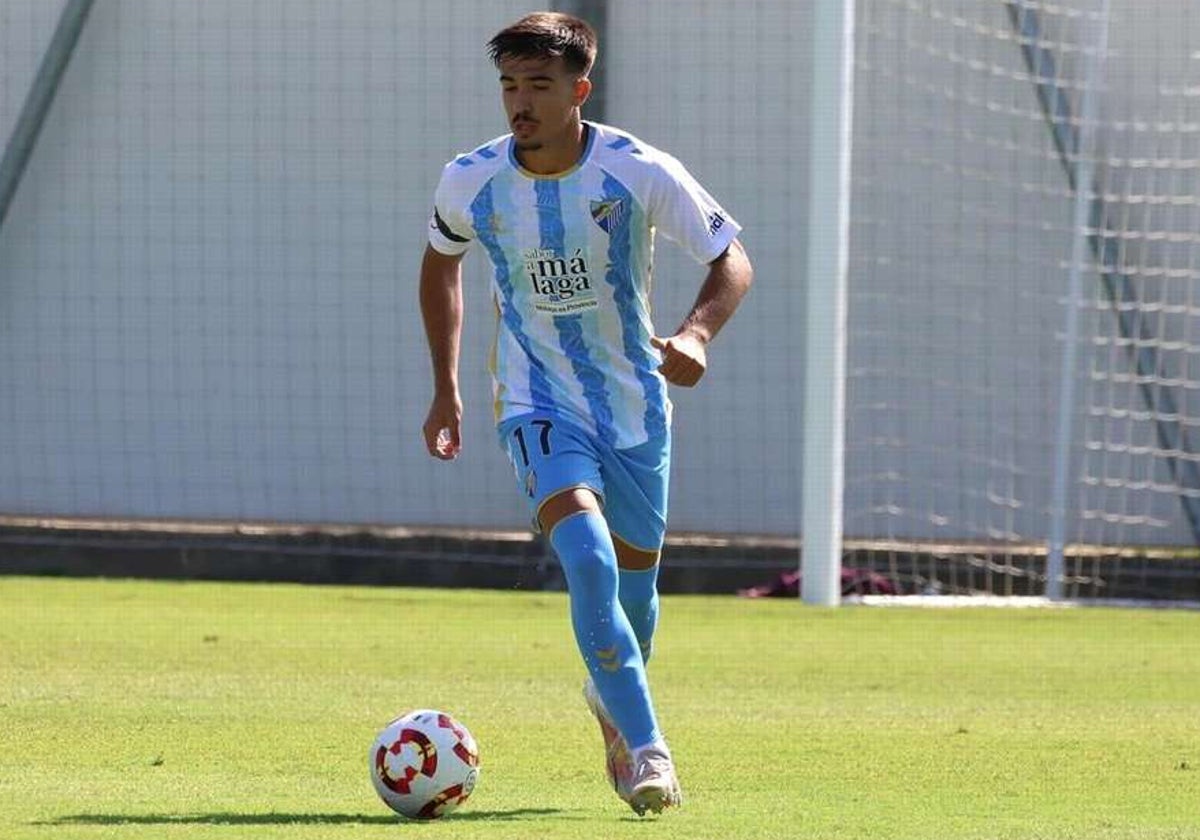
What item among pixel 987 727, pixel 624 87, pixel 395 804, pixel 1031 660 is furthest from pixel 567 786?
pixel 624 87

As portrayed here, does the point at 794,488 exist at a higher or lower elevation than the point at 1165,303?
lower

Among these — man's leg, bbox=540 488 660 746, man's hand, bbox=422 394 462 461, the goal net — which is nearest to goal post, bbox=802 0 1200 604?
the goal net

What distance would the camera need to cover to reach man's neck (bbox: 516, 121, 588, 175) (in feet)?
20.5

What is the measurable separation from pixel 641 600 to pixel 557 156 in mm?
1227

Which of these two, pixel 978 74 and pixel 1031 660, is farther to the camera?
pixel 978 74

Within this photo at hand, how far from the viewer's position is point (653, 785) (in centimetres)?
556

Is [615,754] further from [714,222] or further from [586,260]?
[714,222]

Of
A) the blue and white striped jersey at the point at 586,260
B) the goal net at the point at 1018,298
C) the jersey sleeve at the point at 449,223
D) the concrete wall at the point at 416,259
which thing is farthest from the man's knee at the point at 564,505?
the concrete wall at the point at 416,259

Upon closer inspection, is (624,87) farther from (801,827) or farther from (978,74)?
(801,827)

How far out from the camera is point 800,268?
1490 centimetres

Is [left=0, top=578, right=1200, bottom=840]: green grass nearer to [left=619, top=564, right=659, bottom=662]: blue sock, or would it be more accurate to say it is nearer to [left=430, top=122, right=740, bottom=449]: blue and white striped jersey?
[left=619, top=564, right=659, bottom=662]: blue sock

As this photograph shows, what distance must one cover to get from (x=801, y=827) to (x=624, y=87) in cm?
981

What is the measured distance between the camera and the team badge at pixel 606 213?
6.23 metres

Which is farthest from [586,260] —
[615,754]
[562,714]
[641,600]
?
[562,714]
